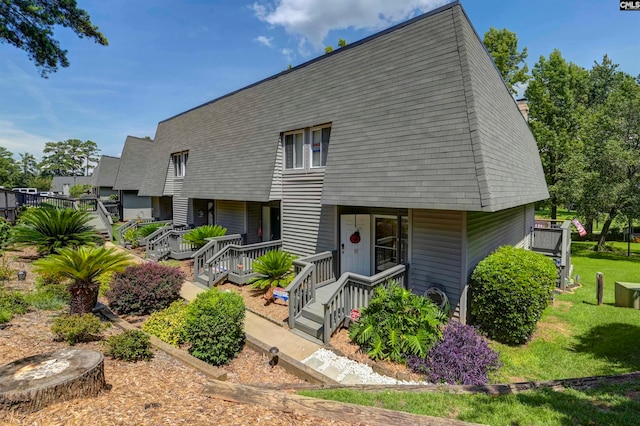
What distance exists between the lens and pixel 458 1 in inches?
295

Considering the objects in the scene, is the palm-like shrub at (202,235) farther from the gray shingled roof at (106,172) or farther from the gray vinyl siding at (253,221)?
the gray shingled roof at (106,172)

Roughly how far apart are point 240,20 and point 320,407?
13456 mm

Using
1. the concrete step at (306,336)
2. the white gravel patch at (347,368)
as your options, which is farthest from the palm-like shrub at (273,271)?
the white gravel patch at (347,368)

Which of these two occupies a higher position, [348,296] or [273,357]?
[348,296]

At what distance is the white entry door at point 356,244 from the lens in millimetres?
9125

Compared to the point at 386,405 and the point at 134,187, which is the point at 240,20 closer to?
the point at 386,405

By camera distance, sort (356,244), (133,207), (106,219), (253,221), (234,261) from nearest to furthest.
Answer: (356,244), (234,261), (253,221), (106,219), (133,207)

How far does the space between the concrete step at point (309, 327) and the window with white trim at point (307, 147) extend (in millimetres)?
4985

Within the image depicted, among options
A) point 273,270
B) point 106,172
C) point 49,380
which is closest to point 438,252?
point 273,270

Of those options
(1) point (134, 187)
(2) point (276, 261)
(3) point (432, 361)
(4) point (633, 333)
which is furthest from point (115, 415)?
(1) point (134, 187)

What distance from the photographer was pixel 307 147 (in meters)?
10.6

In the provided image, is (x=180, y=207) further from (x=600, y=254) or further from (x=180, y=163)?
(x=600, y=254)

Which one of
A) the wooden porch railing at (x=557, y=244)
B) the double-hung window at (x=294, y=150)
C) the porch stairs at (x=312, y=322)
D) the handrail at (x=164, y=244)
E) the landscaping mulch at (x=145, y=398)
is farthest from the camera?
the handrail at (x=164, y=244)

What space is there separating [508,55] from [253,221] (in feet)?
87.4
